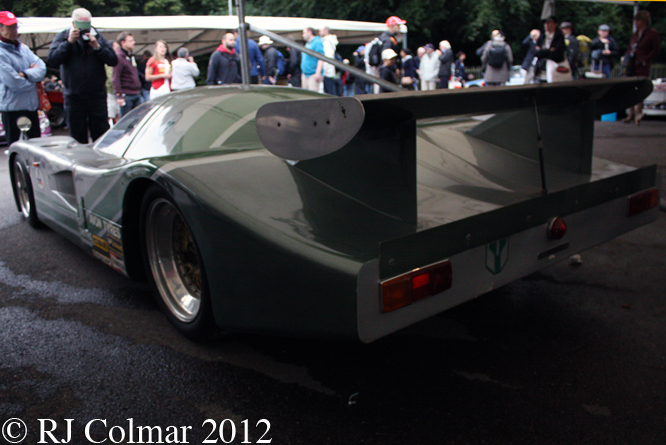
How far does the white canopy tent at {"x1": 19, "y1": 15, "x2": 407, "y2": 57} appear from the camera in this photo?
1271 cm

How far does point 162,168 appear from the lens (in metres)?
2.23

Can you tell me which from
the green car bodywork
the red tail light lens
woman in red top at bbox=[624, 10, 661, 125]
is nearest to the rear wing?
the green car bodywork

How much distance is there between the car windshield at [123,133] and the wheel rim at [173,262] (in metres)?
0.86

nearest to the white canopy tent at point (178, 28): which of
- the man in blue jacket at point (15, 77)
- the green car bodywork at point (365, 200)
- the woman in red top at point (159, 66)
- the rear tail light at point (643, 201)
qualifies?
the woman in red top at point (159, 66)

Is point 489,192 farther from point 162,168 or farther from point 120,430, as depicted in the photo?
point 120,430

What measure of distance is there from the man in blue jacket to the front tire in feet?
12.7

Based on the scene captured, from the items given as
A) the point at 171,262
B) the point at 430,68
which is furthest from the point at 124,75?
the point at 430,68

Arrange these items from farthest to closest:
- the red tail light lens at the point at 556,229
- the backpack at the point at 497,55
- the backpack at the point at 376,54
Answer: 1. the backpack at the point at 497,55
2. the backpack at the point at 376,54
3. the red tail light lens at the point at 556,229

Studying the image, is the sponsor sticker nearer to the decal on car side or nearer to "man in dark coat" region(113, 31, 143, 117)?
the decal on car side

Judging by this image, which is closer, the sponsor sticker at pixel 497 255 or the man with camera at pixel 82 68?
the sponsor sticker at pixel 497 255

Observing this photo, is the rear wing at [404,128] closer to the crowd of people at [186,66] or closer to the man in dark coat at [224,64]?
the crowd of people at [186,66]

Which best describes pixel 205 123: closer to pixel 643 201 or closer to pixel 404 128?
pixel 404 128

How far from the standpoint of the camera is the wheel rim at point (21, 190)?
4312mm

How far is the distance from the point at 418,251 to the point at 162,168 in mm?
1112
